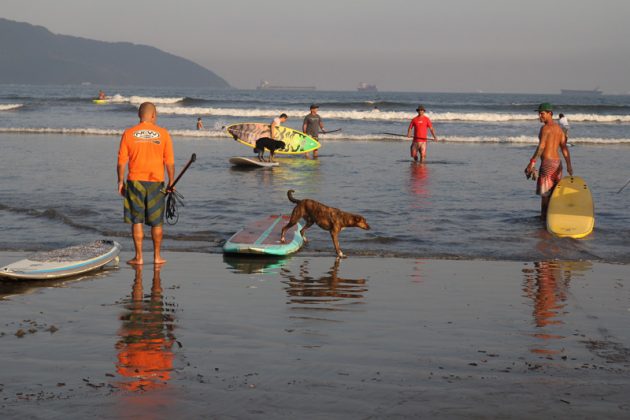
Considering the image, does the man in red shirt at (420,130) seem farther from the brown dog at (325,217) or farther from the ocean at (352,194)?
the brown dog at (325,217)

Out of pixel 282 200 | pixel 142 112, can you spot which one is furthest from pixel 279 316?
pixel 282 200

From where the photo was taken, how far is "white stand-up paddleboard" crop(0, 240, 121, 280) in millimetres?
7617

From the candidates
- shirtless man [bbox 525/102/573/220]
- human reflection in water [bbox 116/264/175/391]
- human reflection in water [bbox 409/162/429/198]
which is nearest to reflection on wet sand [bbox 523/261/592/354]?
human reflection in water [bbox 116/264/175/391]

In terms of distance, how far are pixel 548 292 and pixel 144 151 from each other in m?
4.17

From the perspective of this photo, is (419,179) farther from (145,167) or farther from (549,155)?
(145,167)

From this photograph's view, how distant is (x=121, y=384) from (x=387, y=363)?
1644 mm

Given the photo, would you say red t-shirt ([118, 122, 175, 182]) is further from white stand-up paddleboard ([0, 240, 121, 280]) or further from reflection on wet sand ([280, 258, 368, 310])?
reflection on wet sand ([280, 258, 368, 310])

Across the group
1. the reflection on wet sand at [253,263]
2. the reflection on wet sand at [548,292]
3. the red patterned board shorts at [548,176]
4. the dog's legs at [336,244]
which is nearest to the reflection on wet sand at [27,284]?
the reflection on wet sand at [253,263]

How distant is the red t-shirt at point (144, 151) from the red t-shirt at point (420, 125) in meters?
12.9

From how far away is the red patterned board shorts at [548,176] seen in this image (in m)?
12.1

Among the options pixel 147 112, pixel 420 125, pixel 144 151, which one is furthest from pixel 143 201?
pixel 420 125

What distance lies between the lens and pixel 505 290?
778 centimetres

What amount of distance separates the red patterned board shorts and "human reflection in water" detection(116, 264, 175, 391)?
6.75 metres

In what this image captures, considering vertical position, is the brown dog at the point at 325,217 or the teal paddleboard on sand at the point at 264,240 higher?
the brown dog at the point at 325,217
